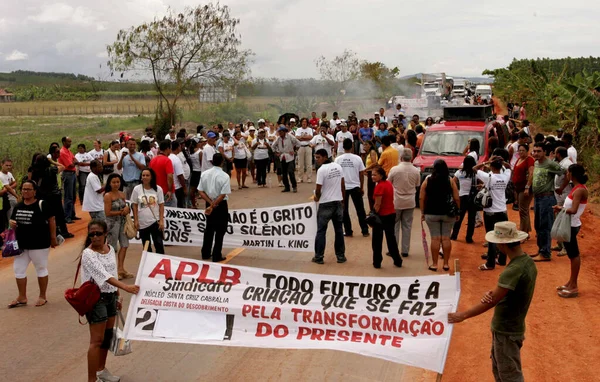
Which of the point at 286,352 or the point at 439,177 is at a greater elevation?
the point at 439,177

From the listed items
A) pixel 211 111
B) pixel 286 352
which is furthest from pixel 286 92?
pixel 286 352

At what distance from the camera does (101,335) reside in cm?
634

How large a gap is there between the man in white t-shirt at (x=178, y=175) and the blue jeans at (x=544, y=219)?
6.64 meters

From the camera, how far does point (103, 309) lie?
634cm

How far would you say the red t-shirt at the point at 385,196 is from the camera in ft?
34.0

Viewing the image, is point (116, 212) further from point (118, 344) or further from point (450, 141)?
point (450, 141)

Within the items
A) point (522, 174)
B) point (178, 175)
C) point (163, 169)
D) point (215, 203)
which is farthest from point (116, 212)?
point (522, 174)

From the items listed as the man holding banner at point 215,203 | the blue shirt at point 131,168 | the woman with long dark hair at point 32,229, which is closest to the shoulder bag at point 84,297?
the woman with long dark hair at point 32,229

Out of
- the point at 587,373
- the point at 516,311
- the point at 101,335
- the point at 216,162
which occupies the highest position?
the point at 216,162

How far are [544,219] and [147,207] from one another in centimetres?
672

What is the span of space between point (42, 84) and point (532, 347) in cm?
8422

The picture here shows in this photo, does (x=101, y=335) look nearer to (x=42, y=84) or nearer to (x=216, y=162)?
(x=216, y=162)

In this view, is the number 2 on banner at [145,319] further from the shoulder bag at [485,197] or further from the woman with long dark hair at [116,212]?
the shoulder bag at [485,197]

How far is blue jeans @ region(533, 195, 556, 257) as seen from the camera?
10938 millimetres
